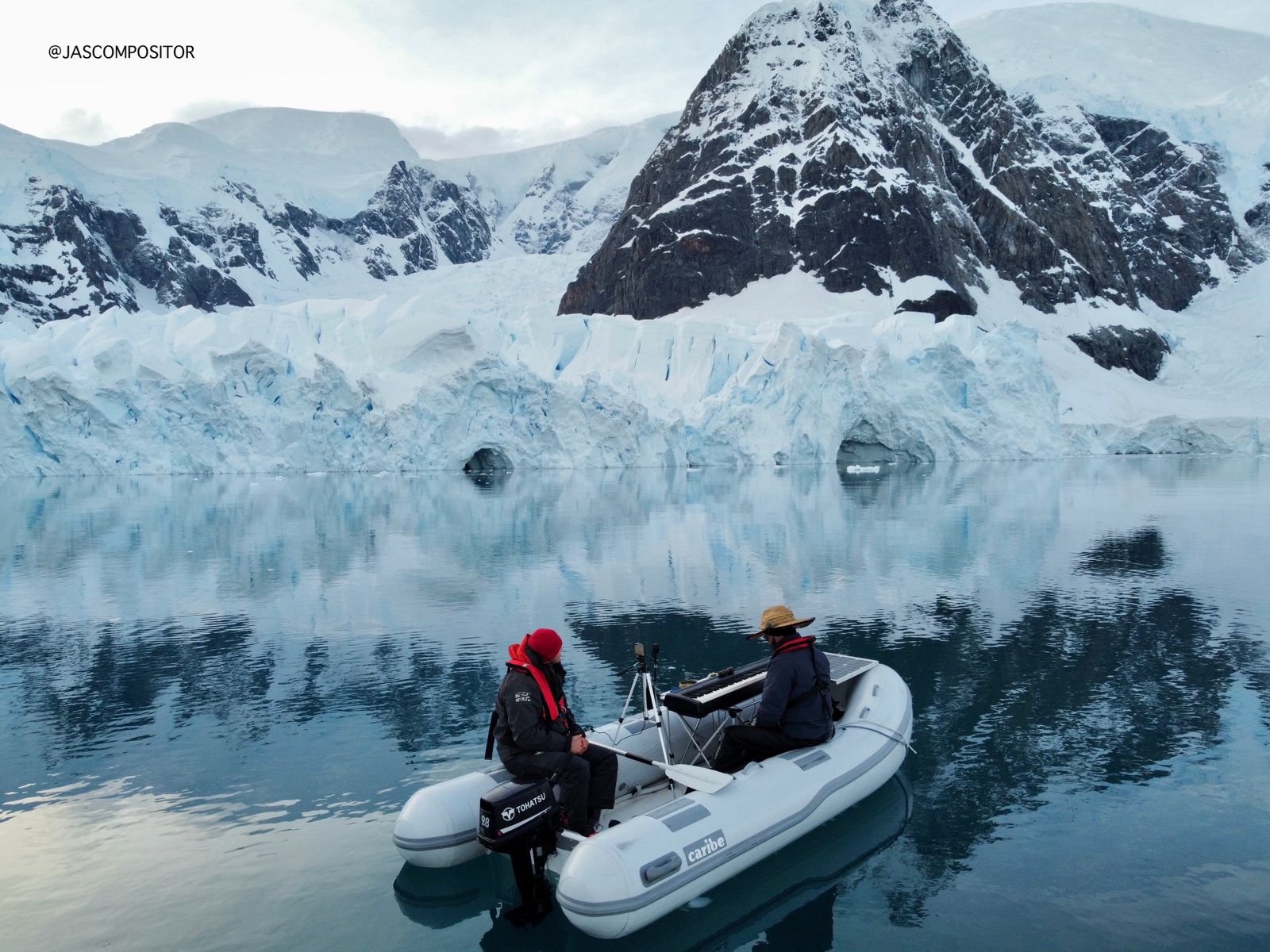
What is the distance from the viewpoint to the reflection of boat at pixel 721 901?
5.10 m

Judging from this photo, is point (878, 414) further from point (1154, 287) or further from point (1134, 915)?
point (1154, 287)

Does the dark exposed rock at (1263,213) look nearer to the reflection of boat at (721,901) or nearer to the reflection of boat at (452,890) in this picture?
the reflection of boat at (721,901)

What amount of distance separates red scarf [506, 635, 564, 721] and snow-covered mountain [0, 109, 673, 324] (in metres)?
79.8

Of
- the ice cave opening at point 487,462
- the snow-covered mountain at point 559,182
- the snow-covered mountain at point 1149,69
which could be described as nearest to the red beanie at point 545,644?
the ice cave opening at point 487,462

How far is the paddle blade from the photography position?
5699 mm

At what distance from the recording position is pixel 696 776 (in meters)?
5.84

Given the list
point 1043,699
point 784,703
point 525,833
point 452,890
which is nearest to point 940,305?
point 1043,699

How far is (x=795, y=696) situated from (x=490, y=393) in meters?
38.7

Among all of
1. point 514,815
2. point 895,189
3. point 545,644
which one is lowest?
point 514,815

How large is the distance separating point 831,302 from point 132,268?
79.0m

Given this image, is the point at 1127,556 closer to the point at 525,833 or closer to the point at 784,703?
the point at 784,703

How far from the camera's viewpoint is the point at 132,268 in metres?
110

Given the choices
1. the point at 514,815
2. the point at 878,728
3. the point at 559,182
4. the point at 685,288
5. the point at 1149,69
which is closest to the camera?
the point at 514,815

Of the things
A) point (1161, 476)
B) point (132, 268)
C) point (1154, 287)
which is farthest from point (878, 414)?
point (132, 268)
